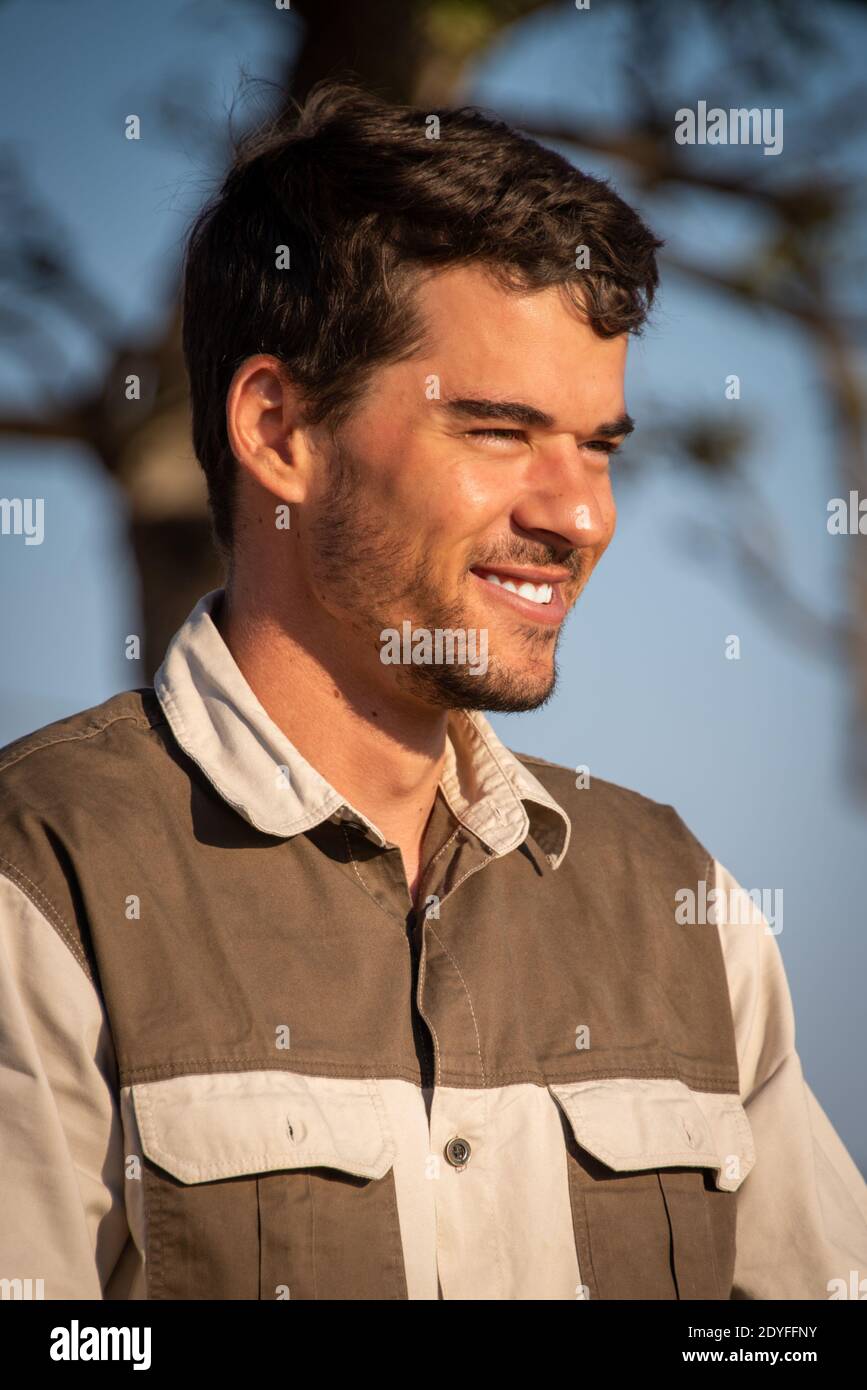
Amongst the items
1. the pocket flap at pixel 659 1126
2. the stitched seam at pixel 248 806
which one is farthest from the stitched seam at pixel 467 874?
the pocket flap at pixel 659 1126

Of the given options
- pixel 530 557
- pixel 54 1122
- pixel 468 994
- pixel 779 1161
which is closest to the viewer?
pixel 54 1122

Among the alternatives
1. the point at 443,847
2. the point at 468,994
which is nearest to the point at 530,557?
the point at 443,847

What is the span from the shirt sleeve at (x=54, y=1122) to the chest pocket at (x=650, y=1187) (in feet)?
2.07

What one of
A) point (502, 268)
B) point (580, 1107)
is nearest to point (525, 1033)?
point (580, 1107)

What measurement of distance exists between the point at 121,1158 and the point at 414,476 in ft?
3.28

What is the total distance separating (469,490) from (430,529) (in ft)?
0.26

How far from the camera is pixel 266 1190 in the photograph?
80.0 inches

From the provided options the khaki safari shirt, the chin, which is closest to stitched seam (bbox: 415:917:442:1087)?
the khaki safari shirt

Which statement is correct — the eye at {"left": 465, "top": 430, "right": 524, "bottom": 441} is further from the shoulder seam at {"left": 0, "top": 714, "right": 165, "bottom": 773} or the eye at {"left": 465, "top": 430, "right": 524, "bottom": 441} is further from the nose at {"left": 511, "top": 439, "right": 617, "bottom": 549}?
the shoulder seam at {"left": 0, "top": 714, "right": 165, "bottom": 773}

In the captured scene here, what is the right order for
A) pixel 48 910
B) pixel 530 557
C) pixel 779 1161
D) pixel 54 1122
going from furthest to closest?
pixel 779 1161, pixel 530 557, pixel 48 910, pixel 54 1122

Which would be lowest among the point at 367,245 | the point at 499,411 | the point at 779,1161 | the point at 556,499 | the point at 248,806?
the point at 779,1161

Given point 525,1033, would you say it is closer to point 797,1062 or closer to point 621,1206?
point 621,1206

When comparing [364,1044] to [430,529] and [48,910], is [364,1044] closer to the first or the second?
[48,910]

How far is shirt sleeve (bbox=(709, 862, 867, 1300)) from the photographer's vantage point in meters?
2.44
